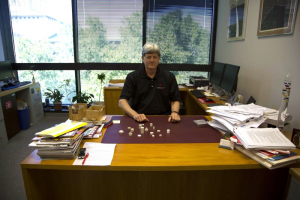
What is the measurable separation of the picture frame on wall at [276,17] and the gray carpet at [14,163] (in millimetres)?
3054

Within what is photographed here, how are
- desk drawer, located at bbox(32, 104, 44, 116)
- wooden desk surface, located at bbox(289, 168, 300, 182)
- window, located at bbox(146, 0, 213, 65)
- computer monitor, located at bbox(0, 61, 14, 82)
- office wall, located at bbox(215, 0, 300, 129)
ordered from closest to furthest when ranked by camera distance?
wooden desk surface, located at bbox(289, 168, 300, 182), office wall, located at bbox(215, 0, 300, 129), computer monitor, located at bbox(0, 61, 14, 82), desk drawer, located at bbox(32, 104, 44, 116), window, located at bbox(146, 0, 213, 65)

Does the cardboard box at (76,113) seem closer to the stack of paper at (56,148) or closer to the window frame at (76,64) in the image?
the stack of paper at (56,148)

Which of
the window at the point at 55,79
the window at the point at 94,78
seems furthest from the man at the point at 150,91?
the window at the point at 55,79

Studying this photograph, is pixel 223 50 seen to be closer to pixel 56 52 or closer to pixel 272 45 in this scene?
pixel 272 45

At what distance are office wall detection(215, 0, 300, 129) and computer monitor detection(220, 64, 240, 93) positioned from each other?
0.21m

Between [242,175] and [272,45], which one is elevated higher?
[272,45]

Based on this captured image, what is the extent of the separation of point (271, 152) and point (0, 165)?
9.68ft

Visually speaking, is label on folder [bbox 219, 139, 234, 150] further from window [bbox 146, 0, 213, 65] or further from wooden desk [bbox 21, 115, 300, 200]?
window [bbox 146, 0, 213, 65]

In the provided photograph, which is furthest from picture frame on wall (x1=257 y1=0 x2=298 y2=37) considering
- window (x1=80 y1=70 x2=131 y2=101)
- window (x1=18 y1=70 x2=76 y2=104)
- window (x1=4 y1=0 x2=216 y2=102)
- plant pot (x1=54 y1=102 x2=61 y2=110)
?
plant pot (x1=54 y1=102 x2=61 y2=110)

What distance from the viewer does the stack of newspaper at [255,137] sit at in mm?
1134

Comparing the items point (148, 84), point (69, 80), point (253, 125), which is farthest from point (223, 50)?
point (69, 80)

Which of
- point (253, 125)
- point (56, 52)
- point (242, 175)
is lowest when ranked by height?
point (242, 175)

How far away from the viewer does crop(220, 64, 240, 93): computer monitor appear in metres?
2.44

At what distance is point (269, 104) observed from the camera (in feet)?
6.89
